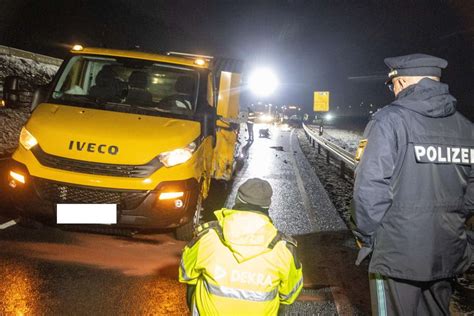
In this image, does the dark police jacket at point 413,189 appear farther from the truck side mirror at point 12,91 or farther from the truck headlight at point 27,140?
the truck side mirror at point 12,91

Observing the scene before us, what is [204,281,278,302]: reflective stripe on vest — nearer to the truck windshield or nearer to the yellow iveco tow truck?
the yellow iveco tow truck

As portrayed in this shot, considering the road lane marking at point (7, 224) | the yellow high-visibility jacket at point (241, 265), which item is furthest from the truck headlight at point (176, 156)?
the yellow high-visibility jacket at point (241, 265)

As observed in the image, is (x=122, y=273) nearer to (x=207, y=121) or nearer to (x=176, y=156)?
(x=176, y=156)

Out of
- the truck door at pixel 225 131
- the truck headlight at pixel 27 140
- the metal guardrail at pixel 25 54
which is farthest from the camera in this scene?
the metal guardrail at pixel 25 54

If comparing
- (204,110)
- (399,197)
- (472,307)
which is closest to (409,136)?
(399,197)

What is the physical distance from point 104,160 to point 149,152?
0.48 meters

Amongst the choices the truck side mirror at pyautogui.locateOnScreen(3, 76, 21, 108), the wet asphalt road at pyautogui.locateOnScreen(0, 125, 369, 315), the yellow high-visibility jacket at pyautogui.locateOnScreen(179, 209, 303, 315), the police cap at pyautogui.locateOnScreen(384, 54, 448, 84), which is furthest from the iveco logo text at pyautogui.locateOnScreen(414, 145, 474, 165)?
the truck side mirror at pyautogui.locateOnScreen(3, 76, 21, 108)

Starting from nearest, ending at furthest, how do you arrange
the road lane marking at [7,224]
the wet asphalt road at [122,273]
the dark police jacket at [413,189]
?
the dark police jacket at [413,189] → the wet asphalt road at [122,273] → the road lane marking at [7,224]

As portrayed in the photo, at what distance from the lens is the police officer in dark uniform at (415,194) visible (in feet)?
7.97

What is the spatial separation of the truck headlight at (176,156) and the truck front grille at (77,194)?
1.64 feet

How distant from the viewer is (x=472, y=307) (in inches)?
153

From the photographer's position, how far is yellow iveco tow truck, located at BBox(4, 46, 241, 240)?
14.9 ft

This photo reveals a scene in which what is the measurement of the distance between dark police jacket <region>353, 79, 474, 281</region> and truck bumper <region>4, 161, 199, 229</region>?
8.68 ft

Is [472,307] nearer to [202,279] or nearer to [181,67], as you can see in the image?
[202,279]
